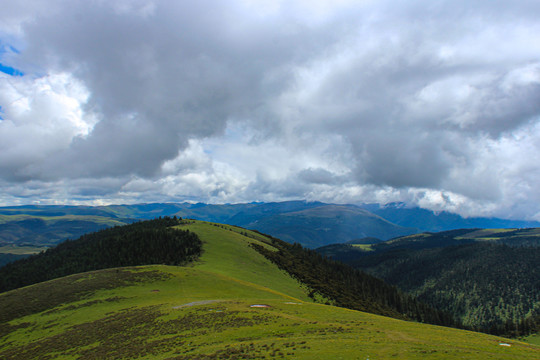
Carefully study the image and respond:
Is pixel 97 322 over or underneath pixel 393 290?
over

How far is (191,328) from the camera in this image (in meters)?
33.4

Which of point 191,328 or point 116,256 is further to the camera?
point 116,256

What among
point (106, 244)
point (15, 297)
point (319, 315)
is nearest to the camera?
point (319, 315)

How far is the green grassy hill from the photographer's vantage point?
2353 centimetres

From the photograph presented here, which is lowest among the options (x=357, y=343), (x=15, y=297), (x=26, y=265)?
(x=26, y=265)

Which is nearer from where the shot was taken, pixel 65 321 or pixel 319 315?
pixel 319 315

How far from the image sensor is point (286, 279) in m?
100

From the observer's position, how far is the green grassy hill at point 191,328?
2353 cm

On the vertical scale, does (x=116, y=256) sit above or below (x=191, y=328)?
A: below

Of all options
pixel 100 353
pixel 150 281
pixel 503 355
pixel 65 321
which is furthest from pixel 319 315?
pixel 150 281

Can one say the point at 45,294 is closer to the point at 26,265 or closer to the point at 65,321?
the point at 65,321

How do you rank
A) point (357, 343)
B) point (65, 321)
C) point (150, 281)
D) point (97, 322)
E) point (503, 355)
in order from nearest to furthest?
point (503, 355) → point (357, 343) → point (97, 322) → point (65, 321) → point (150, 281)

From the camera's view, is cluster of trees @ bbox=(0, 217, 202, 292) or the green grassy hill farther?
cluster of trees @ bbox=(0, 217, 202, 292)

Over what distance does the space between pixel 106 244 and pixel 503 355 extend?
16519cm
